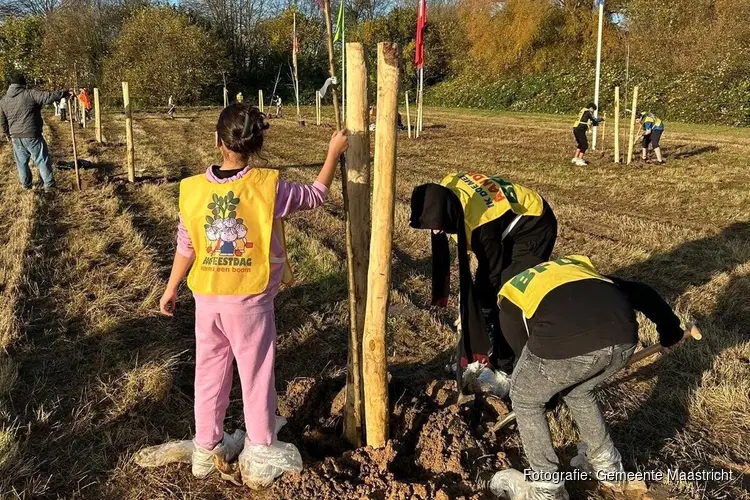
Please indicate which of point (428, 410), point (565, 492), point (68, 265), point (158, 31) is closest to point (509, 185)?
point (428, 410)

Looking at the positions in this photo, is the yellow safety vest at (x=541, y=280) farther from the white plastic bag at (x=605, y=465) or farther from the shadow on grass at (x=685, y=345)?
the shadow on grass at (x=685, y=345)

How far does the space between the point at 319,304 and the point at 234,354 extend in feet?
→ 8.32

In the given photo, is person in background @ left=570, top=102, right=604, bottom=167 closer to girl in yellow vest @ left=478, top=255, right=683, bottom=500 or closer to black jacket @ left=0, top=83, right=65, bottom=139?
black jacket @ left=0, top=83, right=65, bottom=139

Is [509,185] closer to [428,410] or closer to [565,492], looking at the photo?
[428,410]

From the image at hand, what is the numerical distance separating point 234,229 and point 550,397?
1535 mm

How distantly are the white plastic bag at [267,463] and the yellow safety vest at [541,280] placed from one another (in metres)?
1.23

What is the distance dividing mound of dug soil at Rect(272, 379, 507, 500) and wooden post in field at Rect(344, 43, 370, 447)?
21cm

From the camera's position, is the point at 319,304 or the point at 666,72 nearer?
the point at 319,304

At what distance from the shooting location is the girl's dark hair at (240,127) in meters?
2.44

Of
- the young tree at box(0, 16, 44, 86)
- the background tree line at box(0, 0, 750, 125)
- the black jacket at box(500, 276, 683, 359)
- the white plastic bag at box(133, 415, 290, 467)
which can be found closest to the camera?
the black jacket at box(500, 276, 683, 359)

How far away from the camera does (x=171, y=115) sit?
2875 cm

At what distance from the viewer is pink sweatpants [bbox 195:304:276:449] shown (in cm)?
259

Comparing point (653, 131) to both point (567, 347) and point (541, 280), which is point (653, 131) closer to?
point (541, 280)

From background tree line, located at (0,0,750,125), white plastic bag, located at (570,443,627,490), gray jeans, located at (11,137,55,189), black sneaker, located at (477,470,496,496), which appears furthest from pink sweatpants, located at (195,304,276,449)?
background tree line, located at (0,0,750,125)
